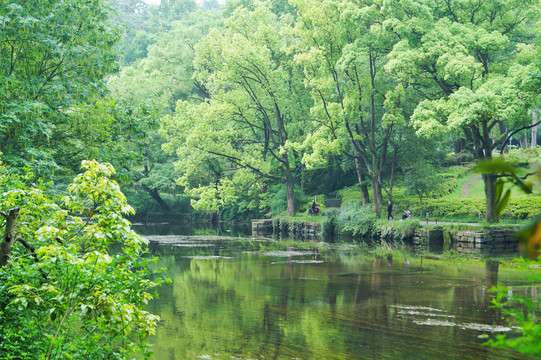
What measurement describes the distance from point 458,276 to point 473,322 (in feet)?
18.2

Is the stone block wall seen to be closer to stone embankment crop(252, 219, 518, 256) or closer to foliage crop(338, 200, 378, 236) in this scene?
stone embankment crop(252, 219, 518, 256)

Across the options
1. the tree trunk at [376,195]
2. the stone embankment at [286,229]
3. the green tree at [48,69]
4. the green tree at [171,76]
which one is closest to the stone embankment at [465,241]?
the tree trunk at [376,195]

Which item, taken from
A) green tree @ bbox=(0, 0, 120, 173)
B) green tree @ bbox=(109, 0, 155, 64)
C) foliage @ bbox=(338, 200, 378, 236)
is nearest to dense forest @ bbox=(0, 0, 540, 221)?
green tree @ bbox=(0, 0, 120, 173)

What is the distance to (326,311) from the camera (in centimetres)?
1088

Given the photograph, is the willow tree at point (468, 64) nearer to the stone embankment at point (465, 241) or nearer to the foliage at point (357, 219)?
the stone embankment at point (465, 241)

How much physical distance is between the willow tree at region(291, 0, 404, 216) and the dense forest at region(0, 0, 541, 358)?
0.12 m

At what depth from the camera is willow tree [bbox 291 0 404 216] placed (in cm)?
2714

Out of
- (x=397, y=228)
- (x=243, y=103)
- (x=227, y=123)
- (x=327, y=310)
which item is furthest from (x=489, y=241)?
(x=227, y=123)

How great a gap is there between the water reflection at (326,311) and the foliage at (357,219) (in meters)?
10.5

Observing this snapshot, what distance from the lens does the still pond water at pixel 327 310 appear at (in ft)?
27.0

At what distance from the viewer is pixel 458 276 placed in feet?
49.5

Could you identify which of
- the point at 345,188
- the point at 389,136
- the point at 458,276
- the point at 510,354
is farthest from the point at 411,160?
the point at 510,354

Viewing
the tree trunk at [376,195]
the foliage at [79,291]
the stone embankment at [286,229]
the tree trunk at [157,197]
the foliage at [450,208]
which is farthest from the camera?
the tree trunk at [157,197]

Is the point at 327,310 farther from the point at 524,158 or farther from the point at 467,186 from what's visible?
the point at 467,186
